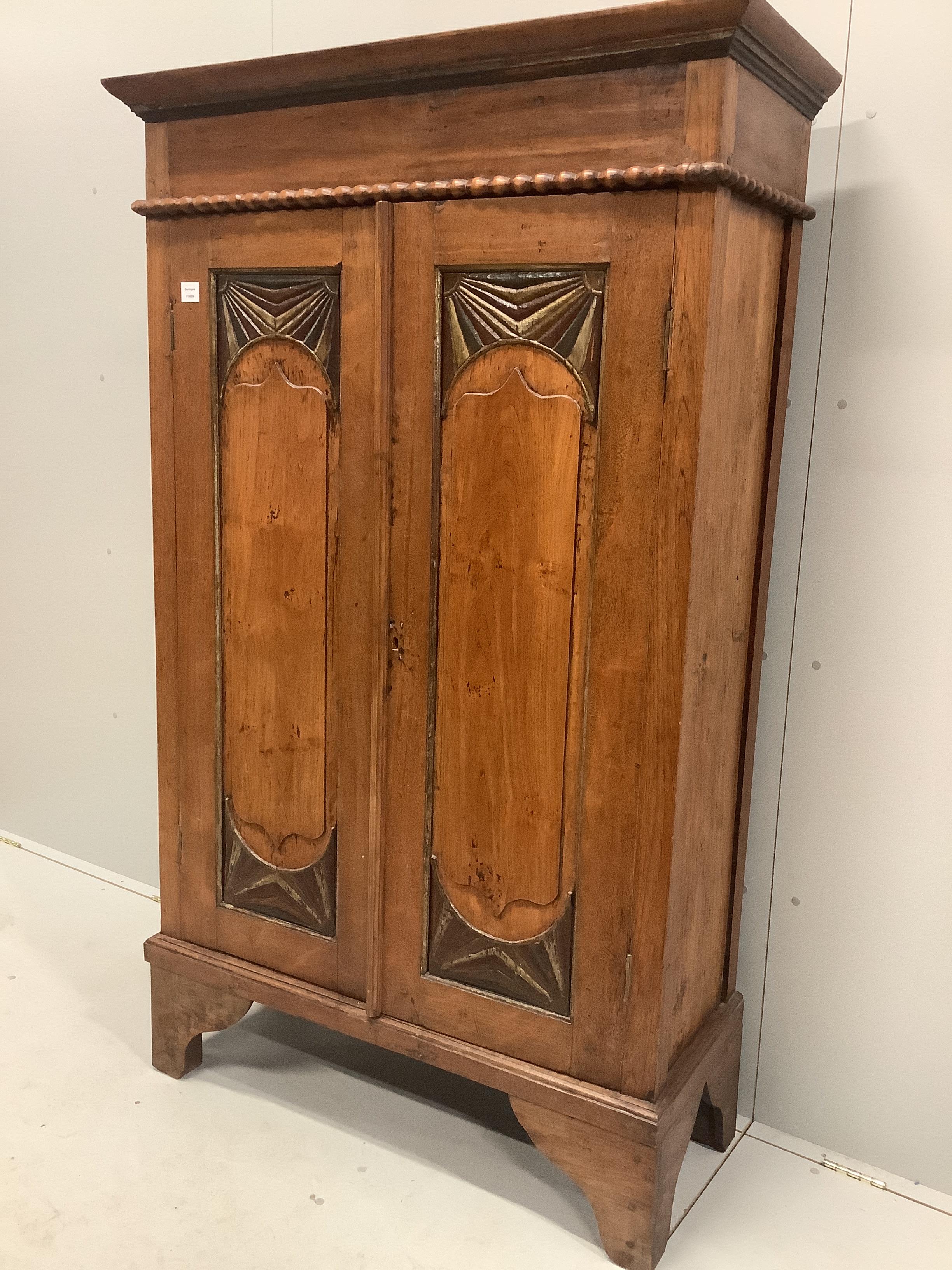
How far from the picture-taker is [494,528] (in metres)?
1.80

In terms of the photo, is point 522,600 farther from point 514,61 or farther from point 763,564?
point 514,61

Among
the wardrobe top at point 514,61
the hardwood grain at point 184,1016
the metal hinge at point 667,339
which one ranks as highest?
the wardrobe top at point 514,61

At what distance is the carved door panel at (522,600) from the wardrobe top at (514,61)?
19cm

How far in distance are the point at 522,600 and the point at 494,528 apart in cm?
12

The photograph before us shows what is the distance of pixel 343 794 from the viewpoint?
80.2 inches

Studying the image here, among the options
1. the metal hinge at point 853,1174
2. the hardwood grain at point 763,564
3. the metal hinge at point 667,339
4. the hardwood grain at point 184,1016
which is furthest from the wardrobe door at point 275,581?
the metal hinge at point 853,1174

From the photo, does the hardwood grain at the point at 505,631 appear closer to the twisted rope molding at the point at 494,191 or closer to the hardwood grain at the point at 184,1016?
the twisted rope molding at the point at 494,191

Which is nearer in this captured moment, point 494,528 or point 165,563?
point 494,528

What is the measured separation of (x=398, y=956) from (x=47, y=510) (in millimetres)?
1803

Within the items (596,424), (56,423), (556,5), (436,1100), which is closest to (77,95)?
(56,423)

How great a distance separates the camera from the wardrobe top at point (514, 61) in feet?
4.94

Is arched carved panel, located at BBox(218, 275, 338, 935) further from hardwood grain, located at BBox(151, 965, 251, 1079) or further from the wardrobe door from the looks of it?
hardwood grain, located at BBox(151, 965, 251, 1079)

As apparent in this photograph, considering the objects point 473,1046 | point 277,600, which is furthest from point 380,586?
point 473,1046

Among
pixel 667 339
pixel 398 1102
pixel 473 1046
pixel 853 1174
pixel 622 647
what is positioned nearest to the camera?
pixel 667 339
